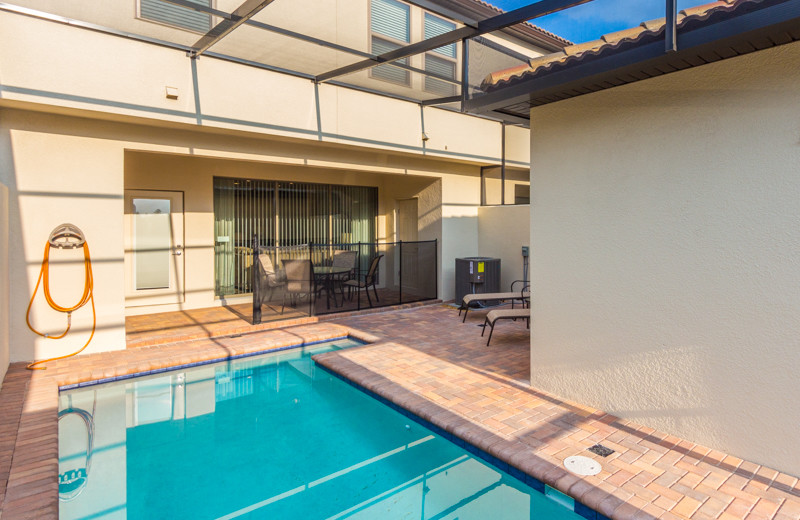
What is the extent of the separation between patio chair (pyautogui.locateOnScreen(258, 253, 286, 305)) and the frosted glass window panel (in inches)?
77.7

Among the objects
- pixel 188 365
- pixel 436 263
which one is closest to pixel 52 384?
pixel 188 365

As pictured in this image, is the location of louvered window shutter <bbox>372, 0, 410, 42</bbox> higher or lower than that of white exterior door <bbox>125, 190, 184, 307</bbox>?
higher

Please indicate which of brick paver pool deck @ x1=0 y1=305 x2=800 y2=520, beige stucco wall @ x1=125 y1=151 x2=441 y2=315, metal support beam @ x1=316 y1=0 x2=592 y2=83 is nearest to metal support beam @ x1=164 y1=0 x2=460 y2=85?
metal support beam @ x1=316 y1=0 x2=592 y2=83

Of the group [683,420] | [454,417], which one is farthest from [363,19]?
[683,420]

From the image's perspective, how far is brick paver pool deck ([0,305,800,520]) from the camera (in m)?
2.99

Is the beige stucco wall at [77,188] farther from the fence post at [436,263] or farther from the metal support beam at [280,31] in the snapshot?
the fence post at [436,263]

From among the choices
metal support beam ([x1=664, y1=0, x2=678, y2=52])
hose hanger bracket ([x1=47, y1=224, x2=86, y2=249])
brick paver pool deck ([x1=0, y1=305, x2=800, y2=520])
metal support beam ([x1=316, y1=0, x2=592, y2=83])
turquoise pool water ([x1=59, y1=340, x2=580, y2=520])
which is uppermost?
metal support beam ([x1=316, y1=0, x2=592, y2=83])

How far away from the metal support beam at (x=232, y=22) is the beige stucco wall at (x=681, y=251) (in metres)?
3.05

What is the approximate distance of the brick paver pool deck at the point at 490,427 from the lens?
299 centimetres

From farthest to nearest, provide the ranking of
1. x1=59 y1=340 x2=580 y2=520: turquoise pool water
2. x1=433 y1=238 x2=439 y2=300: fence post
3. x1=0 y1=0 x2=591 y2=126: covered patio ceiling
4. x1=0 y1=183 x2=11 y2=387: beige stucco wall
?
x1=433 y1=238 x2=439 y2=300: fence post < x1=0 y1=183 x2=11 y2=387: beige stucco wall < x1=0 y1=0 x2=591 y2=126: covered patio ceiling < x1=59 y1=340 x2=580 y2=520: turquoise pool water

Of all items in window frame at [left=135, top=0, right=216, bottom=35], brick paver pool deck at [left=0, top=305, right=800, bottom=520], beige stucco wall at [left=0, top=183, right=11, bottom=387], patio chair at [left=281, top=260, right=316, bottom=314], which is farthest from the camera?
patio chair at [left=281, top=260, right=316, bottom=314]

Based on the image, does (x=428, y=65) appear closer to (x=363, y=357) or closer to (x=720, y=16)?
(x=363, y=357)

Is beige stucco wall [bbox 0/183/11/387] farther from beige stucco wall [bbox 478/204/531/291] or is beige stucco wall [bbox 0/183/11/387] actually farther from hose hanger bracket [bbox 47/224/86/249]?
beige stucco wall [bbox 478/204/531/291]

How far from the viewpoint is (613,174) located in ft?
13.4
